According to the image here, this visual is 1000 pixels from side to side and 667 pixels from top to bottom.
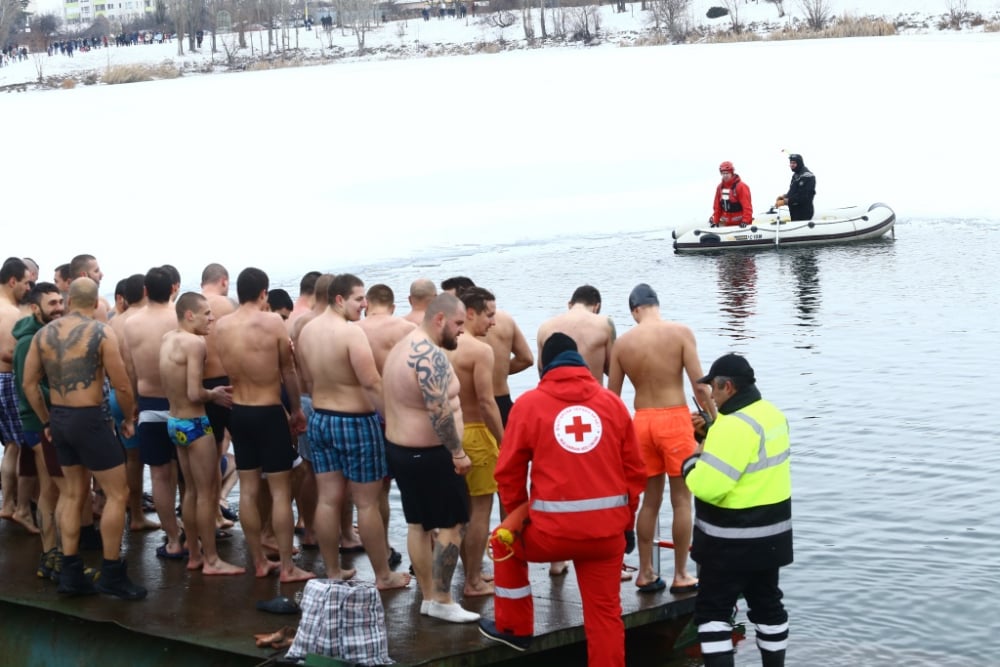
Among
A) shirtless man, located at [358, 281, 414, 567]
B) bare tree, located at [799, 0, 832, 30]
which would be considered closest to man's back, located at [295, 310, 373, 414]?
shirtless man, located at [358, 281, 414, 567]

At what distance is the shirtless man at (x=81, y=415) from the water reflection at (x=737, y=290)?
36.6ft

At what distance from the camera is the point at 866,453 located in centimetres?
1235

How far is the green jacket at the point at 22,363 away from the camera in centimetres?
849

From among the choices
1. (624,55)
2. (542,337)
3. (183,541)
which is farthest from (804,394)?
(624,55)

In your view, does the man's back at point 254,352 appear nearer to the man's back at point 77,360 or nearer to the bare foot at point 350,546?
the man's back at point 77,360

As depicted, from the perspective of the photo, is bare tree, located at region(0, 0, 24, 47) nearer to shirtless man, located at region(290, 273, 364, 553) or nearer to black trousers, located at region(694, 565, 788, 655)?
shirtless man, located at region(290, 273, 364, 553)

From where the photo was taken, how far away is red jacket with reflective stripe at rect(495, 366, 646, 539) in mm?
6645

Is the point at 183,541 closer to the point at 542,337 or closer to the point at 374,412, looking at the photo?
the point at 374,412

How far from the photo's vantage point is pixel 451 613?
7.55m

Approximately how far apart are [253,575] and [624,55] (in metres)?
55.1

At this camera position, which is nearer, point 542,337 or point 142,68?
point 542,337

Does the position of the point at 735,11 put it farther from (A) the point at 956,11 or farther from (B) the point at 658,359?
(B) the point at 658,359

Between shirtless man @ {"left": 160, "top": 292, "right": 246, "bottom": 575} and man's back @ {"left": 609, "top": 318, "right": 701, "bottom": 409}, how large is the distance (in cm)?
244

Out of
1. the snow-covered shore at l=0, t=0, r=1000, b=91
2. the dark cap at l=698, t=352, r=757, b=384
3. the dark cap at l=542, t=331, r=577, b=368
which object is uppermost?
the snow-covered shore at l=0, t=0, r=1000, b=91
